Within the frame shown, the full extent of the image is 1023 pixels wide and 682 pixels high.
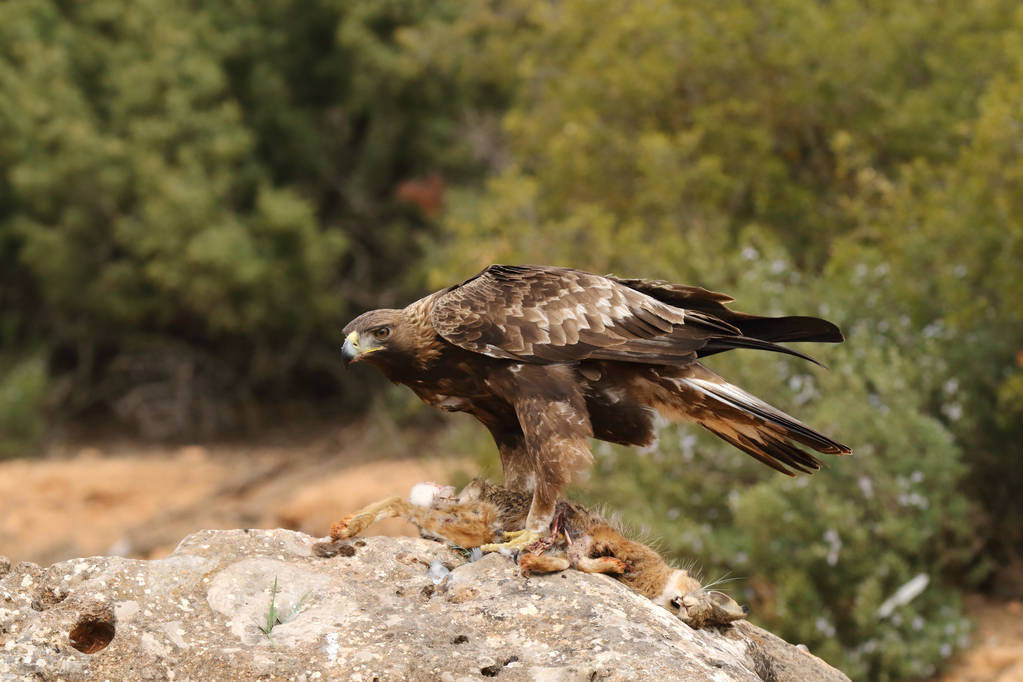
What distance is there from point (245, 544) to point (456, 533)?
733 millimetres

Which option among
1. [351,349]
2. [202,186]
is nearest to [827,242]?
[351,349]

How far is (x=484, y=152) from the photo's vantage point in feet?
61.7

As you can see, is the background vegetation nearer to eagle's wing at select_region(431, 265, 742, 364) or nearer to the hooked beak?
eagle's wing at select_region(431, 265, 742, 364)

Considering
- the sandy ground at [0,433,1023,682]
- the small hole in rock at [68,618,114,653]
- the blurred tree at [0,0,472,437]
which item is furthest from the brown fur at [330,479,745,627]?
the blurred tree at [0,0,472,437]

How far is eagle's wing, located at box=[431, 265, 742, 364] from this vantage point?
407 cm

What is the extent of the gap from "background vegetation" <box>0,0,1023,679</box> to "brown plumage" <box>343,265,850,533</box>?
2.66m

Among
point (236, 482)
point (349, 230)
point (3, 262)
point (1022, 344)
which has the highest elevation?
point (1022, 344)

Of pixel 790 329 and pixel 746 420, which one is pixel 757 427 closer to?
pixel 746 420

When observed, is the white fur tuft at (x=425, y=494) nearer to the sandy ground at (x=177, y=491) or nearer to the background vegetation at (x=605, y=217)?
the background vegetation at (x=605, y=217)

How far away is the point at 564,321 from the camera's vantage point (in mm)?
4160

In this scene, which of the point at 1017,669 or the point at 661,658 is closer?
the point at 661,658

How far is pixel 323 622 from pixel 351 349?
1.05 metres

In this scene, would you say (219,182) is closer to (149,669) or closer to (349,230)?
(349,230)

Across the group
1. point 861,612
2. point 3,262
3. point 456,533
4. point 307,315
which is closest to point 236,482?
point 307,315
